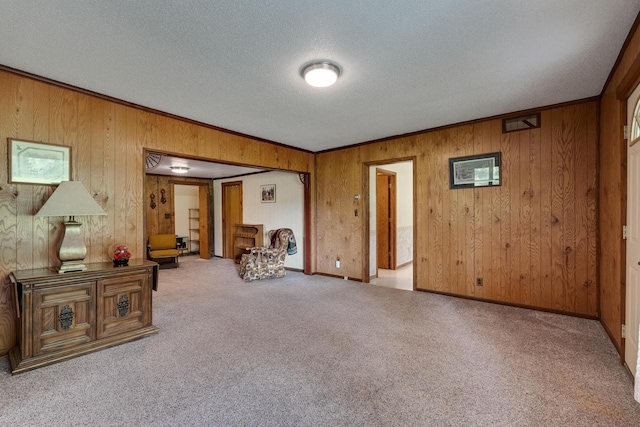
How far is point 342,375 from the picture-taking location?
2.09 meters

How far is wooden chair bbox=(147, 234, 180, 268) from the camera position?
6332mm

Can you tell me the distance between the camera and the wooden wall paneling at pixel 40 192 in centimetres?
255

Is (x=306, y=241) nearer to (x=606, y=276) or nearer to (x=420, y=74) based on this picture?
(x=420, y=74)

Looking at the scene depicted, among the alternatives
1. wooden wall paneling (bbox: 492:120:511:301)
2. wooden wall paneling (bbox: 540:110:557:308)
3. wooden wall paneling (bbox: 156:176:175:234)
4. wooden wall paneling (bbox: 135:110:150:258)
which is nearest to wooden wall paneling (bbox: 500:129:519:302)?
wooden wall paneling (bbox: 492:120:511:301)

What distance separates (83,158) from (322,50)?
8.29 ft

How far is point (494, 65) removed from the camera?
7.87 feet

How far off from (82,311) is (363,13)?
124 inches

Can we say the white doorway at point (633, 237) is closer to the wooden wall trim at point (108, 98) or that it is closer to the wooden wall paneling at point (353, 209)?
the wooden wall paneling at point (353, 209)

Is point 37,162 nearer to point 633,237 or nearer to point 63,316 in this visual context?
point 63,316

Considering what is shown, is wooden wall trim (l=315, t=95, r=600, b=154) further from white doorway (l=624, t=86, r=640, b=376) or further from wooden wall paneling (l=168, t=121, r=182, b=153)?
wooden wall paneling (l=168, t=121, r=182, b=153)

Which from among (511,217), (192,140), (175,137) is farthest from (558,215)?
(175,137)

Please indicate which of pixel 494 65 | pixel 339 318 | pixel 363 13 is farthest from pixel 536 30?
pixel 339 318

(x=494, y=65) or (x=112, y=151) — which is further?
(x=112, y=151)

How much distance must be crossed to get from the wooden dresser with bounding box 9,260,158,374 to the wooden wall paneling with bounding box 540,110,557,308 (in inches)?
171
